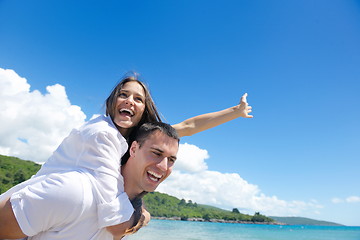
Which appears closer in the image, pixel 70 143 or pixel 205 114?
pixel 70 143

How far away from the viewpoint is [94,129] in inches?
94.3

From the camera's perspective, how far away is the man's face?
8.35 ft

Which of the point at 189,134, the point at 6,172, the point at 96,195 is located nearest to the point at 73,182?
the point at 96,195

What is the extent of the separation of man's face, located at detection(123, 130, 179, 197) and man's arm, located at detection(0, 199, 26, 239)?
0.92 meters

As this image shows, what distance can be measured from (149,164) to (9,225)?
3.66 ft

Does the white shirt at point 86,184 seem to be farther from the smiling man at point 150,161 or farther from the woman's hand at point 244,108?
the woman's hand at point 244,108

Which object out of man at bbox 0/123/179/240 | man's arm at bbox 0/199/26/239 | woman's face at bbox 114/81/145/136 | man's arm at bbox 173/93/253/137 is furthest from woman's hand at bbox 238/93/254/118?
man's arm at bbox 0/199/26/239

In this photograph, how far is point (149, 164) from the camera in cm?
254

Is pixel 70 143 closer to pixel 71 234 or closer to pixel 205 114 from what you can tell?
pixel 71 234

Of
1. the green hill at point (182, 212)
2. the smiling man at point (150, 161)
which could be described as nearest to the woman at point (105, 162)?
the smiling man at point (150, 161)

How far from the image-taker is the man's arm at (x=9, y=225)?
6.10 ft

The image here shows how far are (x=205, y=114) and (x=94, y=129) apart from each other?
76.5 inches

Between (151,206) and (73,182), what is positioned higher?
(151,206)

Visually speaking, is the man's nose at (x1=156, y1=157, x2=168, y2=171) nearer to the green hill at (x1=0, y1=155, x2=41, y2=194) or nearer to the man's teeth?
the man's teeth
